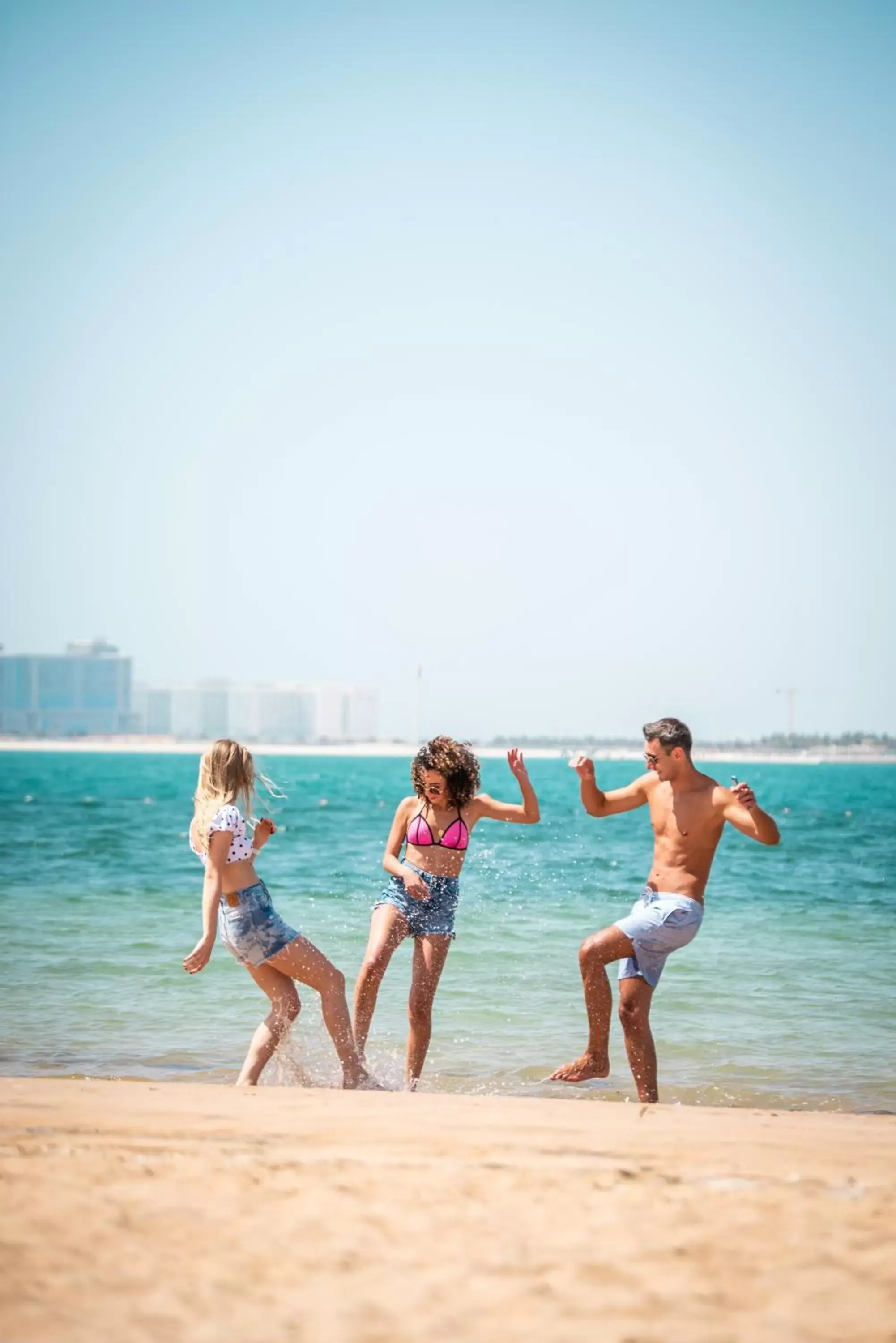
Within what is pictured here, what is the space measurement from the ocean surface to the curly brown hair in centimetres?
81

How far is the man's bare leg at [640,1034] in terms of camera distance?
598cm

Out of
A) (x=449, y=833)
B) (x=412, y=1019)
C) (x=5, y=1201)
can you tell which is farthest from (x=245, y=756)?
(x=5, y=1201)

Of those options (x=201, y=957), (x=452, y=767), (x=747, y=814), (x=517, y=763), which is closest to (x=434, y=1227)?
(x=201, y=957)

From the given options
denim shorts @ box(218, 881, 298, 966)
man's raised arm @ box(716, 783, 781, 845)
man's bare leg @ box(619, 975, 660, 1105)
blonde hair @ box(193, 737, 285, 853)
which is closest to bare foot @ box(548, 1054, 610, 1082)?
man's bare leg @ box(619, 975, 660, 1105)

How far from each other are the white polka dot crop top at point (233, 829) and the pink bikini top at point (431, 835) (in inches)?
32.3

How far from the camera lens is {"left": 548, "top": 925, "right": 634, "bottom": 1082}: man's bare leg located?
6023 mm

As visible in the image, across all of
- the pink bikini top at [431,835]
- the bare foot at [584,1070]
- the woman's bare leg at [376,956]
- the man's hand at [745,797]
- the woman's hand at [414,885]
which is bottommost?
the bare foot at [584,1070]

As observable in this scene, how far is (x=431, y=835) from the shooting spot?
21.0 ft

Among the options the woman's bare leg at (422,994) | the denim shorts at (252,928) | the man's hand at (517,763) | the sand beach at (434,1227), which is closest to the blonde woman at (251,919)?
the denim shorts at (252,928)

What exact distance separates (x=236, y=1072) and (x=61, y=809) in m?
33.4

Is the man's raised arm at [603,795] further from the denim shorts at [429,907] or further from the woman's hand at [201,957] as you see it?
the woman's hand at [201,957]

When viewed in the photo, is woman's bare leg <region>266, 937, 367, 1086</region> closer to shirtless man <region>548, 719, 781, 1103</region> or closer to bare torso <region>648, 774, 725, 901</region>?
shirtless man <region>548, 719, 781, 1103</region>

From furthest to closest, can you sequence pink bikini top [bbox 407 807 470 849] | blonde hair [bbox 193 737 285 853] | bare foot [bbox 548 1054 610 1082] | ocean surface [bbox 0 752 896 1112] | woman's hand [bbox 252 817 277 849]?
1. ocean surface [bbox 0 752 896 1112]
2. pink bikini top [bbox 407 807 470 849]
3. woman's hand [bbox 252 817 277 849]
4. bare foot [bbox 548 1054 610 1082]
5. blonde hair [bbox 193 737 285 853]

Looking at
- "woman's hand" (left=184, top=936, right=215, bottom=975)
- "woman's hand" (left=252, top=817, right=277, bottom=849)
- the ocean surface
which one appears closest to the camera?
"woman's hand" (left=184, top=936, right=215, bottom=975)
